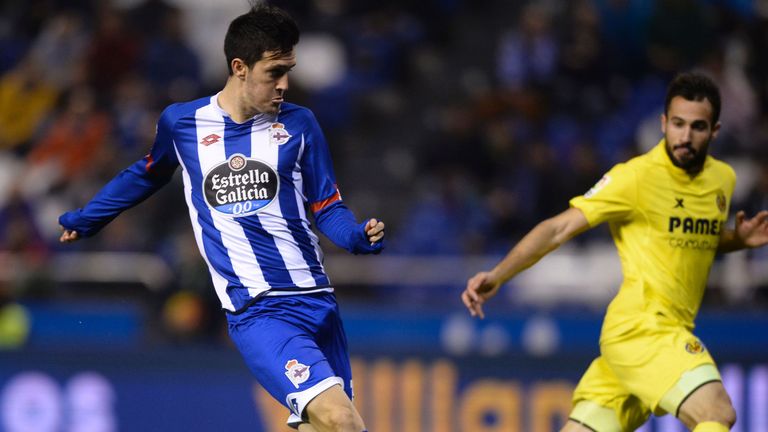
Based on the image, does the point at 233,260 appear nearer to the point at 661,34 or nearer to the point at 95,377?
the point at 95,377

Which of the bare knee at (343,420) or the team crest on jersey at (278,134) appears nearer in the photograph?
the bare knee at (343,420)

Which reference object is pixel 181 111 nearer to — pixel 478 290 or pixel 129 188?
pixel 129 188

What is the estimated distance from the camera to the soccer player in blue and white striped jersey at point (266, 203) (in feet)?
20.9

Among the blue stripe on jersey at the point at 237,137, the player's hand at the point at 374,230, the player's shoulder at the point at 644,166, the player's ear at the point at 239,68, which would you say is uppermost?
the player's ear at the point at 239,68

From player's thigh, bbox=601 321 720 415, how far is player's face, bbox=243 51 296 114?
7.14 ft

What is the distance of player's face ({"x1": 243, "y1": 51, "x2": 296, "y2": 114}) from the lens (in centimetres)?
637

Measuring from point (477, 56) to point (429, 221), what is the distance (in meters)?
3.08

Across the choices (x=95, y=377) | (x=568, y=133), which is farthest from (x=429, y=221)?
(x=95, y=377)

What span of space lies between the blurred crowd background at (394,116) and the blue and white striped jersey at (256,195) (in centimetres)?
675

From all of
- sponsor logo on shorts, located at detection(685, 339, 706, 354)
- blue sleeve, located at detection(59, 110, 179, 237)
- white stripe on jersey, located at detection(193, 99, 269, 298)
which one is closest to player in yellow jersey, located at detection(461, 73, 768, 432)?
sponsor logo on shorts, located at detection(685, 339, 706, 354)

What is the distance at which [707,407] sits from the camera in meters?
6.55

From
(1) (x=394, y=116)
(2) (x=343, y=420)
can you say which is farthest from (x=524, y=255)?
(1) (x=394, y=116)

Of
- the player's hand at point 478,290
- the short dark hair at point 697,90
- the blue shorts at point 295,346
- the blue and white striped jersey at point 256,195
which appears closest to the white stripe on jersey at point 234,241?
the blue and white striped jersey at point 256,195

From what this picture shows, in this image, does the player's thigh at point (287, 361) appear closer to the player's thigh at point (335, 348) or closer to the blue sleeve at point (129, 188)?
the player's thigh at point (335, 348)
